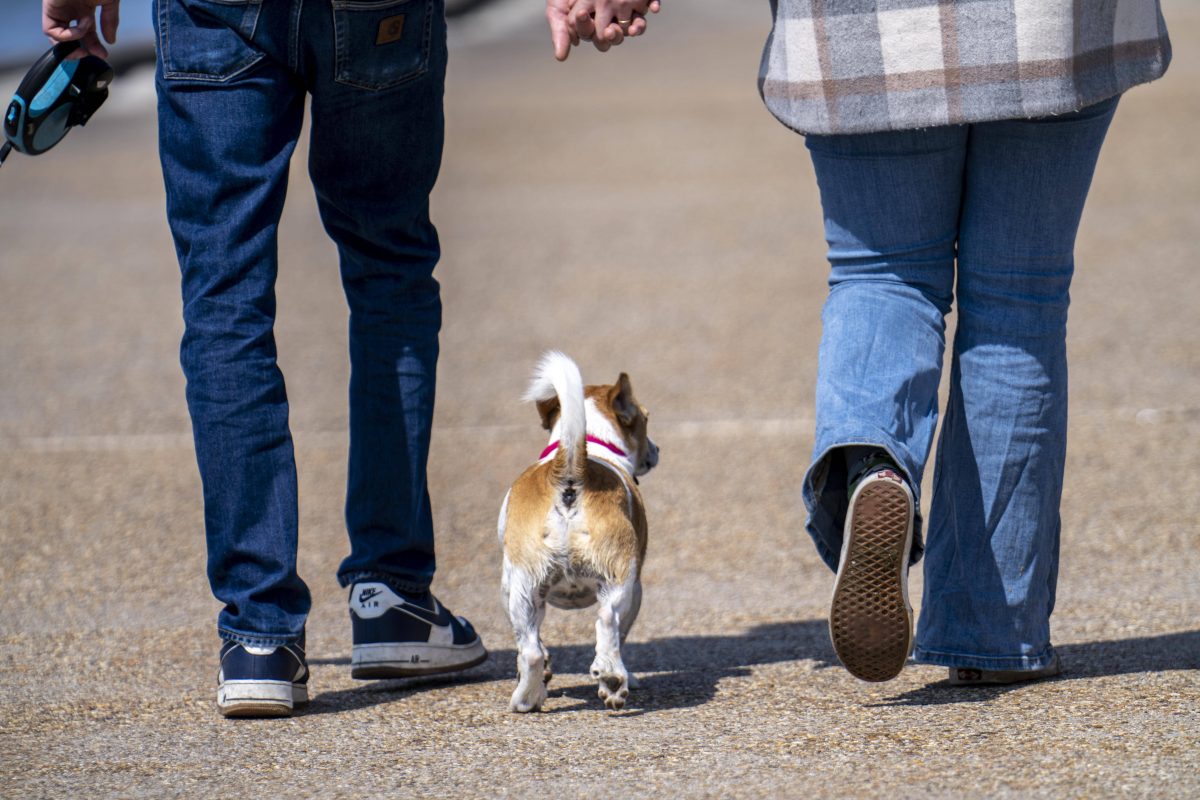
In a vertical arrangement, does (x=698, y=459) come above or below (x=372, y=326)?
below

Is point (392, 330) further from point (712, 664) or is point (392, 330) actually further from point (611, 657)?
point (712, 664)

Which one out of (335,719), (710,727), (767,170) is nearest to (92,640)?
(335,719)

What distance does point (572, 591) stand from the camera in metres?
3.27

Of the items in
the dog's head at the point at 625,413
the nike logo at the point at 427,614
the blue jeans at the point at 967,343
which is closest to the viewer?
the blue jeans at the point at 967,343

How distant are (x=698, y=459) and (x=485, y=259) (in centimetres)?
403

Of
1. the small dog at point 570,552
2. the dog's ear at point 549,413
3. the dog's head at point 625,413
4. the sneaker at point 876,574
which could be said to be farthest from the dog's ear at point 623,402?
the sneaker at point 876,574

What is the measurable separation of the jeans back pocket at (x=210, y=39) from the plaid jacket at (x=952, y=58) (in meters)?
1.02

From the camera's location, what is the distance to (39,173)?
13.2 meters

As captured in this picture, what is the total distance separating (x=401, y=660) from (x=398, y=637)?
49 mm

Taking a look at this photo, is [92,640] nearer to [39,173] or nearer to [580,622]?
[580,622]

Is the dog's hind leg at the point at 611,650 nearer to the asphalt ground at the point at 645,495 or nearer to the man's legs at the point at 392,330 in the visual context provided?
the asphalt ground at the point at 645,495

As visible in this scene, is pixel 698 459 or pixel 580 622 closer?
pixel 580 622

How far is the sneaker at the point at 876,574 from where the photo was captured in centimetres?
283

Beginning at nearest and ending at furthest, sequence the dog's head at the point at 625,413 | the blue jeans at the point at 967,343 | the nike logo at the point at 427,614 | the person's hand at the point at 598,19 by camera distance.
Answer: the blue jeans at the point at 967,343, the person's hand at the point at 598,19, the nike logo at the point at 427,614, the dog's head at the point at 625,413
